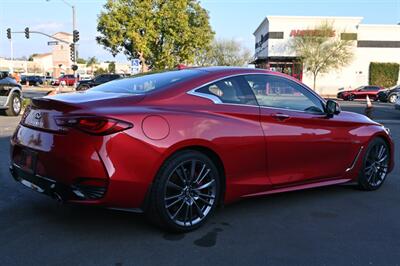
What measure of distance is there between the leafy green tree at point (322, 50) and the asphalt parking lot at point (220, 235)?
161 feet

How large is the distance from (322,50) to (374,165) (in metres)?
48.5

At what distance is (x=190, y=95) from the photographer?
4125mm

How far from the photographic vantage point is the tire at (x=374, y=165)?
18.7ft

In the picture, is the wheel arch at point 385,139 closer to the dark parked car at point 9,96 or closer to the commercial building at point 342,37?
the dark parked car at point 9,96

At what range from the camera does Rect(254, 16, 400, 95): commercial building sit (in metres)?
56.0

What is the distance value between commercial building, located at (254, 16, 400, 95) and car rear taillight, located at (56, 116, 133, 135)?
2091 inches

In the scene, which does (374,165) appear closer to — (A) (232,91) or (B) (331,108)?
(B) (331,108)

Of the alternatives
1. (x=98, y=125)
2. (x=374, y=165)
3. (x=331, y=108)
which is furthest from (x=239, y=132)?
(x=374, y=165)

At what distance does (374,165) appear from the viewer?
584cm

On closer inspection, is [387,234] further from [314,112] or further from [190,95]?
[190,95]

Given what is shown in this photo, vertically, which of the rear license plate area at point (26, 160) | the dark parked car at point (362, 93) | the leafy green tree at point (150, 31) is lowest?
the rear license plate area at point (26, 160)

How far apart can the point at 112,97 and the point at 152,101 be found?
1.19 ft

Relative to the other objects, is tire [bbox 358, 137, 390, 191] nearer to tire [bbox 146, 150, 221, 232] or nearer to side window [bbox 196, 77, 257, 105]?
side window [bbox 196, 77, 257, 105]

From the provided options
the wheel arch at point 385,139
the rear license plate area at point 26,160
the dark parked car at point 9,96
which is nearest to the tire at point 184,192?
the rear license plate area at point 26,160
